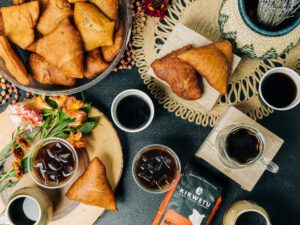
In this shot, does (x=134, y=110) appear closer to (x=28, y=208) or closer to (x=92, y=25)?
(x=92, y=25)

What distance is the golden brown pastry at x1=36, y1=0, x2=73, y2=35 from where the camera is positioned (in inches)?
38.9

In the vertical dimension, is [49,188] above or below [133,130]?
below

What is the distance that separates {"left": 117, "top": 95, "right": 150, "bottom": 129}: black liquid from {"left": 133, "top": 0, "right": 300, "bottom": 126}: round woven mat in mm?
53

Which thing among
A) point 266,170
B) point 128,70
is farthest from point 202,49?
point 266,170

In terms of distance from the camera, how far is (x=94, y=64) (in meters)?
1.03

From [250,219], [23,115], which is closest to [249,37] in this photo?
[250,219]

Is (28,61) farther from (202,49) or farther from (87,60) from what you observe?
(202,49)

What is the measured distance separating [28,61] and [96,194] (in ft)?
1.31

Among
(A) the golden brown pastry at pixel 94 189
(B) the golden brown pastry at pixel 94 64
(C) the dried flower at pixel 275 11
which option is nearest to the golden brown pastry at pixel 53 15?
(B) the golden brown pastry at pixel 94 64

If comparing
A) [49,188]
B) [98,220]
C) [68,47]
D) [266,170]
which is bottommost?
[98,220]

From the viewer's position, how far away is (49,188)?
1092 millimetres

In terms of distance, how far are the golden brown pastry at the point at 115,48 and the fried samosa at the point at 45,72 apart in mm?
110

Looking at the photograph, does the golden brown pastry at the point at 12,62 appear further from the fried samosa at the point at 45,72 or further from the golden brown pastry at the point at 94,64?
the golden brown pastry at the point at 94,64

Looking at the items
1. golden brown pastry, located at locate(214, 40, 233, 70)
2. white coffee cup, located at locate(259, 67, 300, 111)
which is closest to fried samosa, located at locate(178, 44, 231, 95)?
golden brown pastry, located at locate(214, 40, 233, 70)
